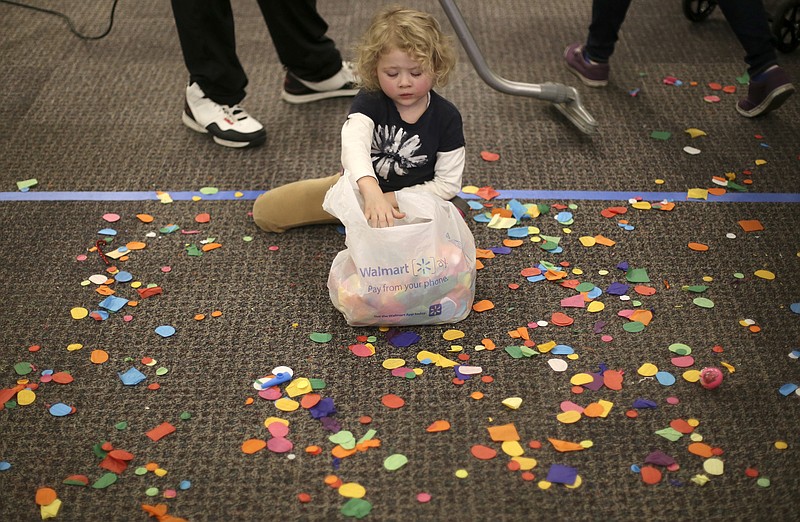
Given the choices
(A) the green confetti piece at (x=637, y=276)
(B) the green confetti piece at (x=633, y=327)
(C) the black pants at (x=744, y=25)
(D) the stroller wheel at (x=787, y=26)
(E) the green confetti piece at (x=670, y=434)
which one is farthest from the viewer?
(D) the stroller wheel at (x=787, y=26)

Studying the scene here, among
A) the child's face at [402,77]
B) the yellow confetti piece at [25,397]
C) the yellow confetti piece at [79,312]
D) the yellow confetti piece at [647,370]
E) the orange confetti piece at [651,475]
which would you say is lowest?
the yellow confetti piece at [79,312]

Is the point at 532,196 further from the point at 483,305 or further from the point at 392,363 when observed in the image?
the point at 392,363

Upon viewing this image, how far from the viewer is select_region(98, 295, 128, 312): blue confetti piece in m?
1.57

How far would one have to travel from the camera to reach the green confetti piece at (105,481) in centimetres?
123

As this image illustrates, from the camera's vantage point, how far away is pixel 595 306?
5.11 feet

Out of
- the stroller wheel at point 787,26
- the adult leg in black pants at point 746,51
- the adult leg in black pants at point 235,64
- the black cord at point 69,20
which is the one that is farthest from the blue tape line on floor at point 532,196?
the black cord at point 69,20

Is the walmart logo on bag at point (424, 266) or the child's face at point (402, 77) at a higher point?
the child's face at point (402, 77)

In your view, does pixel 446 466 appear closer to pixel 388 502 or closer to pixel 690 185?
pixel 388 502

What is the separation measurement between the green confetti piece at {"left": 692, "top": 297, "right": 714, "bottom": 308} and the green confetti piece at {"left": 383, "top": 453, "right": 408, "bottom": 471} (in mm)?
684

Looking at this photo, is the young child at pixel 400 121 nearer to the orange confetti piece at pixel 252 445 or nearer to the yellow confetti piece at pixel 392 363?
the yellow confetti piece at pixel 392 363

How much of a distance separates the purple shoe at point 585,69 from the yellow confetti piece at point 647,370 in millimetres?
1167

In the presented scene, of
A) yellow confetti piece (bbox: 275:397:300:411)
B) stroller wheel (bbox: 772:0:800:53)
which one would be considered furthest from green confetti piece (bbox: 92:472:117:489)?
stroller wheel (bbox: 772:0:800:53)

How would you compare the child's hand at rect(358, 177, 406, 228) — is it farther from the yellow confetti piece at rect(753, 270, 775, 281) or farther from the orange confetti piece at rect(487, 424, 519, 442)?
the yellow confetti piece at rect(753, 270, 775, 281)

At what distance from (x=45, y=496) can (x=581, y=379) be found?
88cm
